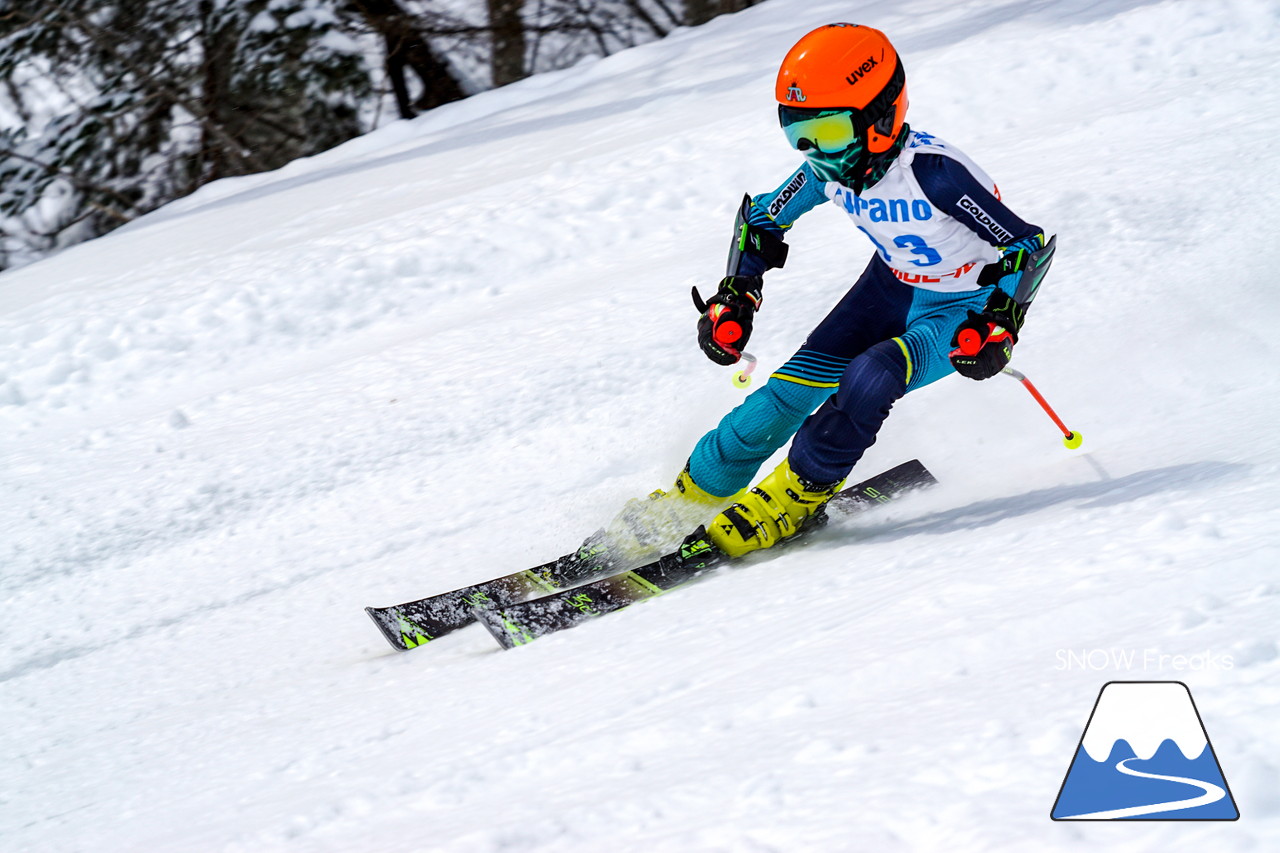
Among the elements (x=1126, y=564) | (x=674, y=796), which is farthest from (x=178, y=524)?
(x=1126, y=564)

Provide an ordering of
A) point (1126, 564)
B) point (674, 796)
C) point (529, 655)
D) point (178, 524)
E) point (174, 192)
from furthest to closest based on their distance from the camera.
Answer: point (174, 192) → point (178, 524) → point (529, 655) → point (1126, 564) → point (674, 796)

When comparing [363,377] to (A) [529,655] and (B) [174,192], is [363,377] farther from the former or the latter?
(B) [174,192]

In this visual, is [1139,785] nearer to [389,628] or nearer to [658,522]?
[658,522]

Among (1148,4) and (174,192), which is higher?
(1148,4)

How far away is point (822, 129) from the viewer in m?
3.06

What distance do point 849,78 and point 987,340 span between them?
80 centimetres

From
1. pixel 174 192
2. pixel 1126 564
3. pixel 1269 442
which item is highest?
pixel 1126 564

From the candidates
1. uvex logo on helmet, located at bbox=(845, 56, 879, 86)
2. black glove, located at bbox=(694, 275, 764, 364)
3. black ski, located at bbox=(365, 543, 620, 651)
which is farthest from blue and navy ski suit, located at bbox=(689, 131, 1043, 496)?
black ski, located at bbox=(365, 543, 620, 651)

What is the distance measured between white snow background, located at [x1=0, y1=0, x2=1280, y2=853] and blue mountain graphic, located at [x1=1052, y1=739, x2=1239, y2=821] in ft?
0.09

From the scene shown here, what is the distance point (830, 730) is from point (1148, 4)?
5.89 m

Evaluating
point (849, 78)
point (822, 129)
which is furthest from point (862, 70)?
point (822, 129)

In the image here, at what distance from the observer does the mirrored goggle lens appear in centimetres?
304

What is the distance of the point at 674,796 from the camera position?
1.85 meters

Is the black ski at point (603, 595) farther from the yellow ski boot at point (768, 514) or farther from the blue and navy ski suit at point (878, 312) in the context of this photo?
the blue and navy ski suit at point (878, 312)
